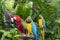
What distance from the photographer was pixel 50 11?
307cm

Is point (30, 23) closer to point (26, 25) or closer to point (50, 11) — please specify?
point (26, 25)

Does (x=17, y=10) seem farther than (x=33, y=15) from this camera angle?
No

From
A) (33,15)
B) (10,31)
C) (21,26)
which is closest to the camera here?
(21,26)

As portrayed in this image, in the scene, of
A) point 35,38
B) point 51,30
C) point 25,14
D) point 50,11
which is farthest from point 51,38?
point 35,38

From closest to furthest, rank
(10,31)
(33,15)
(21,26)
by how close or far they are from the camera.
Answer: (21,26) < (10,31) < (33,15)

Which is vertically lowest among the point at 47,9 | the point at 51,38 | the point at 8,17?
the point at 51,38

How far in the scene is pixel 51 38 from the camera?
10.3 feet

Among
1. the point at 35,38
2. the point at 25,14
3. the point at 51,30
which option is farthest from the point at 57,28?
the point at 35,38

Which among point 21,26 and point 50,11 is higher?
point 50,11

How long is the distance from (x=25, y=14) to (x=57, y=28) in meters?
0.57

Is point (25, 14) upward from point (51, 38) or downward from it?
upward

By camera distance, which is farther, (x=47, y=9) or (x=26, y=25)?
(x=47, y=9)

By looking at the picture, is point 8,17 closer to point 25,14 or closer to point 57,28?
point 25,14

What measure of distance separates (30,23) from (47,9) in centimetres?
108
